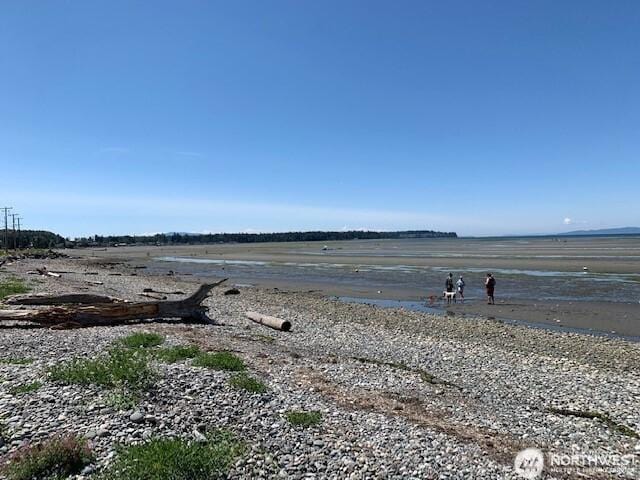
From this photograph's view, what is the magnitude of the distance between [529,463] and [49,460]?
23.8 feet

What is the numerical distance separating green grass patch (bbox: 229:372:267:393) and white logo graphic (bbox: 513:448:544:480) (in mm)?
4998

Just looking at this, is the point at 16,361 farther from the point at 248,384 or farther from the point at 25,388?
the point at 248,384

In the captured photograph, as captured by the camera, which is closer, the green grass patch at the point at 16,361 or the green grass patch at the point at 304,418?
the green grass patch at the point at 304,418

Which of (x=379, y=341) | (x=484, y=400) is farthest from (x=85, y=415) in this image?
(x=379, y=341)

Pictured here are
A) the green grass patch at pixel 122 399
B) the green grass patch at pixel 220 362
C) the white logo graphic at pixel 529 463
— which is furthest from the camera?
the green grass patch at pixel 220 362

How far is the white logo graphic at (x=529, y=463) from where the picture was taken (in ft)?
24.1

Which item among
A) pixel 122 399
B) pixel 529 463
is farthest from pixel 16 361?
pixel 529 463

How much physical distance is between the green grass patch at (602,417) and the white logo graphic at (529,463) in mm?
2646

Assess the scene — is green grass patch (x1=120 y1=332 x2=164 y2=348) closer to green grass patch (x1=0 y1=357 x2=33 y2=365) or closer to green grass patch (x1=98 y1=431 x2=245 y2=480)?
green grass patch (x1=0 y1=357 x2=33 y2=365)

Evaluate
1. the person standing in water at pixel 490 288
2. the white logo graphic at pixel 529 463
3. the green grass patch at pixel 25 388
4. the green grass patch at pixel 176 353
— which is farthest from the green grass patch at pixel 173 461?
the person standing in water at pixel 490 288

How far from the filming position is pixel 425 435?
8430mm

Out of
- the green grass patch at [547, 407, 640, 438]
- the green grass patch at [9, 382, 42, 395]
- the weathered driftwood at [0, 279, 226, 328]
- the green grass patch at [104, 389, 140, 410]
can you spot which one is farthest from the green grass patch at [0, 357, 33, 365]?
the green grass patch at [547, 407, 640, 438]

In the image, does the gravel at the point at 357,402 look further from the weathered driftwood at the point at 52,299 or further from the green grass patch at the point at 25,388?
the weathered driftwood at the point at 52,299

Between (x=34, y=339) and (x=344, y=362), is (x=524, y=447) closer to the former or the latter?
(x=344, y=362)
